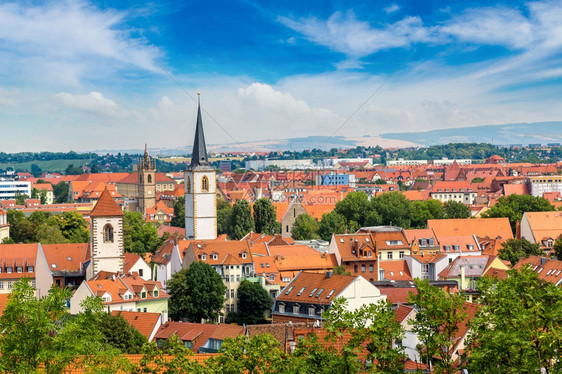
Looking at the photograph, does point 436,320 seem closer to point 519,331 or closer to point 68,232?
point 519,331

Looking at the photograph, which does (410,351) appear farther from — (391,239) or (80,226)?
(80,226)

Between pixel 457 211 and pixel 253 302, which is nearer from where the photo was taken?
pixel 253 302

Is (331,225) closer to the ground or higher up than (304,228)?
higher up

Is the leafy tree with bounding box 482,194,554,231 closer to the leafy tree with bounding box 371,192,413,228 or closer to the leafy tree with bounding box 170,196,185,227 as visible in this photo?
the leafy tree with bounding box 371,192,413,228

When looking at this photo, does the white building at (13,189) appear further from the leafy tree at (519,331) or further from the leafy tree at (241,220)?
the leafy tree at (519,331)

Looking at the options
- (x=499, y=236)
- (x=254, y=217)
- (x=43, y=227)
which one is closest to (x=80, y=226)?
(x=43, y=227)

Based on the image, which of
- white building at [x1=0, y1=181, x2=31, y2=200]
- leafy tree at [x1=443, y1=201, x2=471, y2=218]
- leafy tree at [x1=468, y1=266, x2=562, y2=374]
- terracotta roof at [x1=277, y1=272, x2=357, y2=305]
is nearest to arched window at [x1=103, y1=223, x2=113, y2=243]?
terracotta roof at [x1=277, y1=272, x2=357, y2=305]

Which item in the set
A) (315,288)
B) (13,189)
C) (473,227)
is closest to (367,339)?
(315,288)
